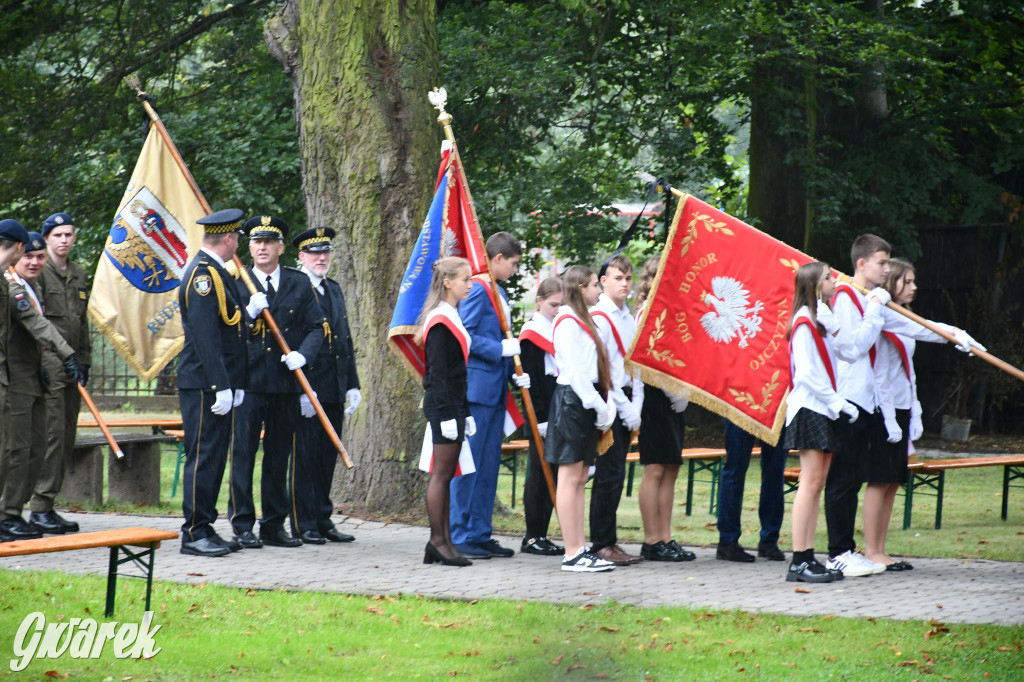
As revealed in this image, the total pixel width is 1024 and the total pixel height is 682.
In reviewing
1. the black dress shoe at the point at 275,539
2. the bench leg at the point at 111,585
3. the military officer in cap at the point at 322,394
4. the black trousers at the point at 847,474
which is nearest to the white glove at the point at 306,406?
the military officer in cap at the point at 322,394

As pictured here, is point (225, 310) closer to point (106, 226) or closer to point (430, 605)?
point (430, 605)

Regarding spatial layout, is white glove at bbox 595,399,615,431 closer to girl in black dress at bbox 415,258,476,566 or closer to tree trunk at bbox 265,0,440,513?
girl in black dress at bbox 415,258,476,566

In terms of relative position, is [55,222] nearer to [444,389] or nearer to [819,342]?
[444,389]

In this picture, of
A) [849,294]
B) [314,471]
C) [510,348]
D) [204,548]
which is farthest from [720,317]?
[204,548]

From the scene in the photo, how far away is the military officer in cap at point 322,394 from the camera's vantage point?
28.3 feet

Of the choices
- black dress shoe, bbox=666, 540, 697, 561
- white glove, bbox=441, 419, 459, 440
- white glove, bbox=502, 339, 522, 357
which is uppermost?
white glove, bbox=502, 339, 522, 357

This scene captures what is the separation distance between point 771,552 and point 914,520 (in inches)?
138

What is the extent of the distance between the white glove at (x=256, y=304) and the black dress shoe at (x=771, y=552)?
3676 millimetres

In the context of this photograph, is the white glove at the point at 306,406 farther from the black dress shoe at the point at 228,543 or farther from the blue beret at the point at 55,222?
the blue beret at the point at 55,222

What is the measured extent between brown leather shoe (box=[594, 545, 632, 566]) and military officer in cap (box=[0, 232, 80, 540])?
3686mm

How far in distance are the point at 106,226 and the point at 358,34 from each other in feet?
22.1

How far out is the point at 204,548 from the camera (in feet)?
26.0

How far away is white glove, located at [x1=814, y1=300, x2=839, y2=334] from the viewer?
7559 mm

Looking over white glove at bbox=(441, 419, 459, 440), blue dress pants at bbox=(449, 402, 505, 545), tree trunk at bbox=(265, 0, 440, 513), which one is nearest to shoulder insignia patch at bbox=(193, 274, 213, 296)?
white glove at bbox=(441, 419, 459, 440)
